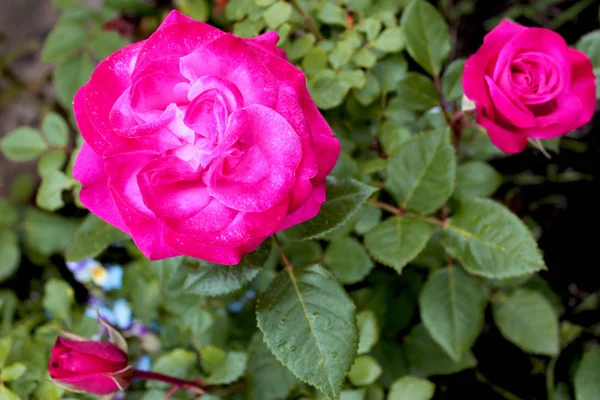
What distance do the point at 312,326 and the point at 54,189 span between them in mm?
482

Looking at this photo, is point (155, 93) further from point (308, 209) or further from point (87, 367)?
point (87, 367)

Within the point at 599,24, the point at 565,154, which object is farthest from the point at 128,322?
the point at 599,24

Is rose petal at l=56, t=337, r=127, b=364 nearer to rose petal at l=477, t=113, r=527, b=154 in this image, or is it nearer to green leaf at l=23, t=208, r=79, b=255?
rose petal at l=477, t=113, r=527, b=154

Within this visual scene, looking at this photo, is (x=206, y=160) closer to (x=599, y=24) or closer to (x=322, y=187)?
(x=322, y=187)

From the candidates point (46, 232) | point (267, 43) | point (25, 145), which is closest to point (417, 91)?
point (267, 43)

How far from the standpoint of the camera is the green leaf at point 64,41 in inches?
43.3

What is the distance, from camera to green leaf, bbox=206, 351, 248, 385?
770 millimetres

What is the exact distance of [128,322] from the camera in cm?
121

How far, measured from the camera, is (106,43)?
109cm

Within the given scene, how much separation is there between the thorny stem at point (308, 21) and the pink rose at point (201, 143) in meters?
0.44

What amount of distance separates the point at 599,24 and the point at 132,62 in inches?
48.9

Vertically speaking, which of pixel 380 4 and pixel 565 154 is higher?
pixel 380 4

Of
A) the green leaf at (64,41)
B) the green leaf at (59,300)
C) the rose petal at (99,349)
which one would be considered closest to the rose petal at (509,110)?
the rose petal at (99,349)

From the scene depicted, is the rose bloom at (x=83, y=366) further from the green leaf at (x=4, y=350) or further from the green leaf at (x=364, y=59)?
the green leaf at (x=364, y=59)
